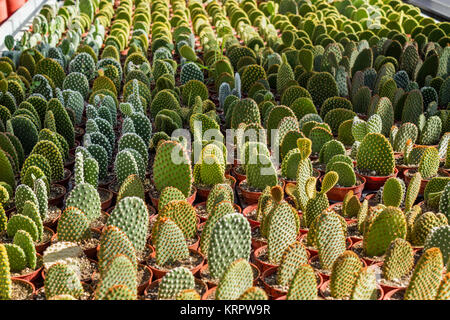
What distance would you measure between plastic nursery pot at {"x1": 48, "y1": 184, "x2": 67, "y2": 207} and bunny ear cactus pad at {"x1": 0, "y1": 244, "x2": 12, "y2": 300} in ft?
3.04

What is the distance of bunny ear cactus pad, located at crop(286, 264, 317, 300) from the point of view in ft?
6.57

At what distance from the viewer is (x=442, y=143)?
351cm

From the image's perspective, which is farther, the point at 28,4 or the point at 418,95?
the point at 28,4

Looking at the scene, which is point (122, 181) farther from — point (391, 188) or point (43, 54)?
point (43, 54)

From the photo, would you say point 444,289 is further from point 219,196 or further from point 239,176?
point 239,176

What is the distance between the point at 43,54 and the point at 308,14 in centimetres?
292

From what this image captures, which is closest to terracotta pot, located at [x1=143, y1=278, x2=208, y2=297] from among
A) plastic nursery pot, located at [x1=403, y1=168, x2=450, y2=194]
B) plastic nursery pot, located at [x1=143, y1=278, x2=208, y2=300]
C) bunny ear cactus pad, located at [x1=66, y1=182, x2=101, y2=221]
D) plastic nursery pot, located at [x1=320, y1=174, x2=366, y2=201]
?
plastic nursery pot, located at [x1=143, y1=278, x2=208, y2=300]

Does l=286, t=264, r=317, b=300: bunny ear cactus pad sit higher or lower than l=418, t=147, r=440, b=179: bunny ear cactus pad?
lower

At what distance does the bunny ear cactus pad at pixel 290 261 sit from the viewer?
228cm

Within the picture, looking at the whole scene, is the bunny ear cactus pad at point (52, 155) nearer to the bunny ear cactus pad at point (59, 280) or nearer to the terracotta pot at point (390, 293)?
the bunny ear cactus pad at point (59, 280)

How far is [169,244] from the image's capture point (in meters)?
2.46

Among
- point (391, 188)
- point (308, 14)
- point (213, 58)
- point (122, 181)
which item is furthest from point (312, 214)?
point (308, 14)

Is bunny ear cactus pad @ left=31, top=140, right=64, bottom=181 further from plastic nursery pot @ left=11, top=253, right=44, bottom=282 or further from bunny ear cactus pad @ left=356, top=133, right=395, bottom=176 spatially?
bunny ear cactus pad @ left=356, top=133, right=395, bottom=176

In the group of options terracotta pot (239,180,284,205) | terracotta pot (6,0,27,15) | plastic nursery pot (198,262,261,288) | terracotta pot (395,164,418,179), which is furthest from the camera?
terracotta pot (6,0,27,15)
